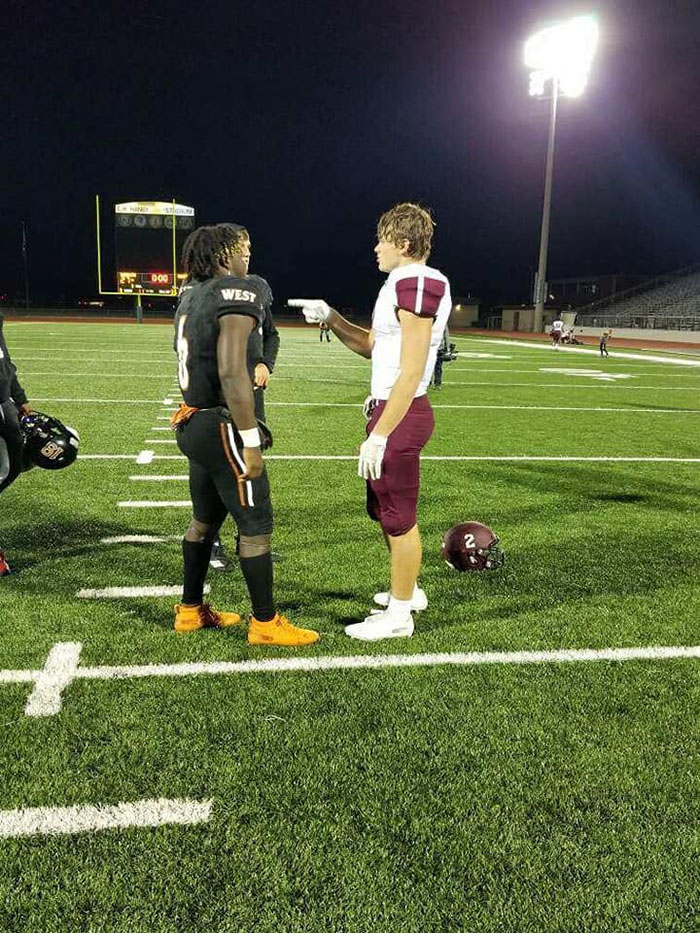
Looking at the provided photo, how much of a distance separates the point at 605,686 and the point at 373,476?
137 centimetres

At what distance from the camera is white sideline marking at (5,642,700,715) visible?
10.2 feet

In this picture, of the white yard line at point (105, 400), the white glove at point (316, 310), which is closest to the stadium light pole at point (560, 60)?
the white yard line at point (105, 400)

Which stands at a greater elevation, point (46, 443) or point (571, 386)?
point (46, 443)

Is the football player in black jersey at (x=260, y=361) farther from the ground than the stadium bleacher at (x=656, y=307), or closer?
closer

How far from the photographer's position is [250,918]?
1870 millimetres

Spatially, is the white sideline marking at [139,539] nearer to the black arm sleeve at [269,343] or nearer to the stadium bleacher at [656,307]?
the black arm sleeve at [269,343]

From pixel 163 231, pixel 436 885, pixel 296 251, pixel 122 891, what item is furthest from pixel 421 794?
pixel 296 251

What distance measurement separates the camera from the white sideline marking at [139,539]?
16.1 ft

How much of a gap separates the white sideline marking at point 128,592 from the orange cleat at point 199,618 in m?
0.44

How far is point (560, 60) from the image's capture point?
138ft

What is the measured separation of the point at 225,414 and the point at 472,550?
1998mm

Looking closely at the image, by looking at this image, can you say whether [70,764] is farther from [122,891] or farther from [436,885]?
[436,885]

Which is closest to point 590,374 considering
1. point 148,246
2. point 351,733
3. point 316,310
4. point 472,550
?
point 472,550

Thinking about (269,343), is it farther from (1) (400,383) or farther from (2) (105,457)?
(2) (105,457)
